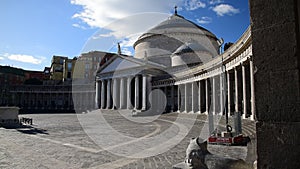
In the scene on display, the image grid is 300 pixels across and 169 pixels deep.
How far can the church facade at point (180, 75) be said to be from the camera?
20.4 metres

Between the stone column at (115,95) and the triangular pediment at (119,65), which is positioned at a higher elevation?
the triangular pediment at (119,65)

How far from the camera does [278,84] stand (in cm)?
296

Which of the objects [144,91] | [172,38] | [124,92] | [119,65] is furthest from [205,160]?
[172,38]

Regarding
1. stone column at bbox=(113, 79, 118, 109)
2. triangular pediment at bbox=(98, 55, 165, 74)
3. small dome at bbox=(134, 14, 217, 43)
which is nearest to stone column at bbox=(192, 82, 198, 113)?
triangular pediment at bbox=(98, 55, 165, 74)

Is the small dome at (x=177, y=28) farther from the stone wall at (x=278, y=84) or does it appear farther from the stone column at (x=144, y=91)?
the stone wall at (x=278, y=84)

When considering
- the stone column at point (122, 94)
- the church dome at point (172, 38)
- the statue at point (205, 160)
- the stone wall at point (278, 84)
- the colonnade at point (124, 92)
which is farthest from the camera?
the church dome at point (172, 38)

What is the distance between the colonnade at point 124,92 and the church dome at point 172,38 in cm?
995

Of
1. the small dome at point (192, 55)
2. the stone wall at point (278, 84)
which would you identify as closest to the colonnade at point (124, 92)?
the small dome at point (192, 55)

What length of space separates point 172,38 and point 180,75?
19.8 meters

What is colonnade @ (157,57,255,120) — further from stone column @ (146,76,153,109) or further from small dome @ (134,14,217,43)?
small dome @ (134,14,217,43)

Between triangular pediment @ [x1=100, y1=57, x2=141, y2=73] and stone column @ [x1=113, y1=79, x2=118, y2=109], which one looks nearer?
triangular pediment @ [x1=100, y1=57, x2=141, y2=73]

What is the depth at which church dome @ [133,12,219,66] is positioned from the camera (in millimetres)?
52094

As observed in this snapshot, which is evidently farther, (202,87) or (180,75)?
(180,75)

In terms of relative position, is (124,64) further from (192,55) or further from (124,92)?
(192,55)
